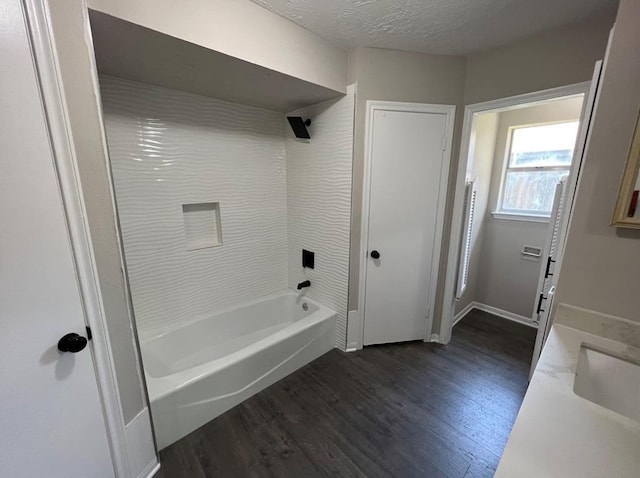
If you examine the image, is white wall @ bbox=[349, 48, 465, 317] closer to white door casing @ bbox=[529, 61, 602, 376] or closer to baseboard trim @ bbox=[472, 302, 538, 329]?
white door casing @ bbox=[529, 61, 602, 376]

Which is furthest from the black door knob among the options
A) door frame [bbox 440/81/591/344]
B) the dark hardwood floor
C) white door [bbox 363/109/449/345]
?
door frame [bbox 440/81/591/344]

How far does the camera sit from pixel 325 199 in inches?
87.0

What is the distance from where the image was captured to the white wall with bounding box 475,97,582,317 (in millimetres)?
2551

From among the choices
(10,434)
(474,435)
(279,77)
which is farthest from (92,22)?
(474,435)

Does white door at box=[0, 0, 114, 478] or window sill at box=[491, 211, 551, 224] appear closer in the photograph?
white door at box=[0, 0, 114, 478]

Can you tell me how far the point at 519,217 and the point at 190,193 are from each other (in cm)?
313

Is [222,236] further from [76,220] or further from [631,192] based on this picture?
[631,192]

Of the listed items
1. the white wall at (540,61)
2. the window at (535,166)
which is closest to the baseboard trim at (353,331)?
the white wall at (540,61)

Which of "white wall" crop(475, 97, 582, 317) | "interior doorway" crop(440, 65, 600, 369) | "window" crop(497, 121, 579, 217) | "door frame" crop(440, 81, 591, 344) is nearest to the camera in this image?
"door frame" crop(440, 81, 591, 344)

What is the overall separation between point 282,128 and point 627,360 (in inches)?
101

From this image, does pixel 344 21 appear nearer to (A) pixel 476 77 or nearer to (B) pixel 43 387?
(A) pixel 476 77

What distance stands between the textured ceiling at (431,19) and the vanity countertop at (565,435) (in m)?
1.69

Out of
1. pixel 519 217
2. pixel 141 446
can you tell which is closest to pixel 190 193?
pixel 141 446

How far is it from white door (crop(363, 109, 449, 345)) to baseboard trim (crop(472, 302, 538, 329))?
1144 mm
